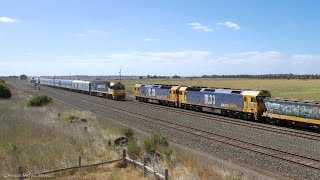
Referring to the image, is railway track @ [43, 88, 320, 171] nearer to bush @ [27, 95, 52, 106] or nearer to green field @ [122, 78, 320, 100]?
bush @ [27, 95, 52, 106]

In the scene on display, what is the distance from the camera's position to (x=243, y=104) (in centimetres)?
3412

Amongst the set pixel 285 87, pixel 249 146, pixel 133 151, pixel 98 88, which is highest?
pixel 98 88

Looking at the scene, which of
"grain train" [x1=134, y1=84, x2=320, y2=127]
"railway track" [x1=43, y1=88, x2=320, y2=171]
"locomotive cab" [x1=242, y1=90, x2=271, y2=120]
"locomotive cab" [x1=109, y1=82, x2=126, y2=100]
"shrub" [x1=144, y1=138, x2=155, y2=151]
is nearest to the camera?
"railway track" [x1=43, y1=88, x2=320, y2=171]

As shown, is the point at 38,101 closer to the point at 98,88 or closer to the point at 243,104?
the point at 98,88

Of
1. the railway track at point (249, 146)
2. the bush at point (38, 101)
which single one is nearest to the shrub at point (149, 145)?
the railway track at point (249, 146)

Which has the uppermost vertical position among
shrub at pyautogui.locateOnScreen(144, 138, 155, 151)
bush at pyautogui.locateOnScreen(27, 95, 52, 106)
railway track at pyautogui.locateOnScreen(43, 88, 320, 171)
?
bush at pyautogui.locateOnScreen(27, 95, 52, 106)

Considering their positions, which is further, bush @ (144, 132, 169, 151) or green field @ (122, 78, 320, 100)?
green field @ (122, 78, 320, 100)

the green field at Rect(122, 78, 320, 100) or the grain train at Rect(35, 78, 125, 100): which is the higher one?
the grain train at Rect(35, 78, 125, 100)

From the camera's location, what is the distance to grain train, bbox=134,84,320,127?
27500 millimetres

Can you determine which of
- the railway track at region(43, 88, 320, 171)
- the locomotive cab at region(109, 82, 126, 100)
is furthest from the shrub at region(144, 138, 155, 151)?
the locomotive cab at region(109, 82, 126, 100)

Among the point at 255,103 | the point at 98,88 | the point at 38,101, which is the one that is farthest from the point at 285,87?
the point at 38,101

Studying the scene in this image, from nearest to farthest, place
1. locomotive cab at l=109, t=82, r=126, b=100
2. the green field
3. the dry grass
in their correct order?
the dry grass, locomotive cab at l=109, t=82, r=126, b=100, the green field

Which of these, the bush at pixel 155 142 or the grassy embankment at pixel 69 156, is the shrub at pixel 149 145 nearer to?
the bush at pixel 155 142

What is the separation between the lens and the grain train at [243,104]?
2750 centimetres
